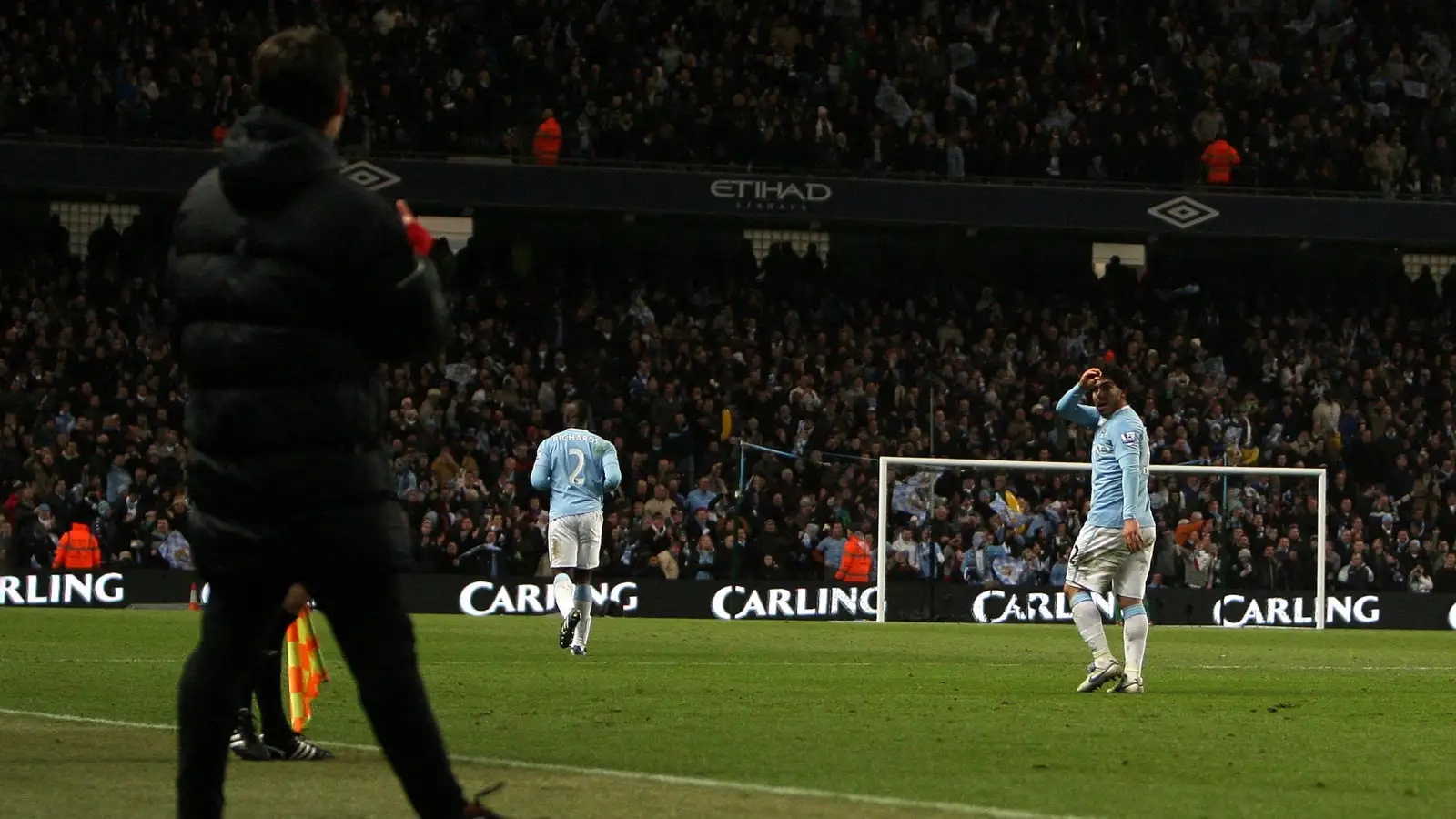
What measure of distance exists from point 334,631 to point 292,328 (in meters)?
0.75

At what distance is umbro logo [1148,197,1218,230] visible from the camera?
3853cm

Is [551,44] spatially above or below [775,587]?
above

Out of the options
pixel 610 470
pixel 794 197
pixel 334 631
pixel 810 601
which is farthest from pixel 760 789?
pixel 794 197

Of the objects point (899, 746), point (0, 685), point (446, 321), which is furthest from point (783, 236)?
point (446, 321)

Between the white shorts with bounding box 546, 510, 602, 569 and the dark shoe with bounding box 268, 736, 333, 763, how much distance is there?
→ 9.99m

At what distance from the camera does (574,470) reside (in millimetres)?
19062

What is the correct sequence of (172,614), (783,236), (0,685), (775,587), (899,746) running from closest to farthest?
1. (899,746)
2. (0,685)
3. (172,614)
4. (775,587)
5. (783,236)

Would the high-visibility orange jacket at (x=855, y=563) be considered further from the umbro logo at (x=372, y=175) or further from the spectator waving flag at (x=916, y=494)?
the umbro logo at (x=372, y=175)

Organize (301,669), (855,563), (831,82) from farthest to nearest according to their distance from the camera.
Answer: (831,82), (855,563), (301,669)

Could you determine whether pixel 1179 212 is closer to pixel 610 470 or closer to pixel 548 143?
pixel 548 143

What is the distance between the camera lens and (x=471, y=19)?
37.4 meters

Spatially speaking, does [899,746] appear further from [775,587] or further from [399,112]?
[399,112]

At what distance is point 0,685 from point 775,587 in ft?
54.8

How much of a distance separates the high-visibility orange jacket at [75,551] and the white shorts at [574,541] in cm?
1039
